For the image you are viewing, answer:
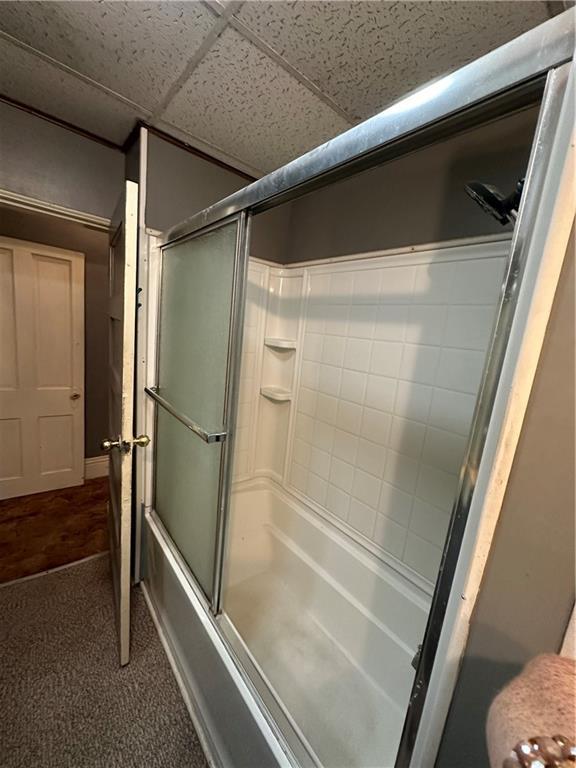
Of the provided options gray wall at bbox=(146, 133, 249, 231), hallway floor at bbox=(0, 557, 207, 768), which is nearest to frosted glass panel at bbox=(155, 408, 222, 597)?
hallway floor at bbox=(0, 557, 207, 768)

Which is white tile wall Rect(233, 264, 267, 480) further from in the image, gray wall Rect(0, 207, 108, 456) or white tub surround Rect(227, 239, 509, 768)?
gray wall Rect(0, 207, 108, 456)

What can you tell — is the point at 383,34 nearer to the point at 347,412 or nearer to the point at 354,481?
the point at 347,412

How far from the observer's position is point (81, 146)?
4.55ft

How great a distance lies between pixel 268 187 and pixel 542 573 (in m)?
0.92

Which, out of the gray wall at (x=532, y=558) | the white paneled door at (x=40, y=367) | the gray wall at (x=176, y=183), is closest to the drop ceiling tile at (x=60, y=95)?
the gray wall at (x=176, y=183)

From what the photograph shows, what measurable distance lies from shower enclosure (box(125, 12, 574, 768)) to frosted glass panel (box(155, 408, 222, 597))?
0.04ft

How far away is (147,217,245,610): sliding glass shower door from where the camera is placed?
39.5 inches

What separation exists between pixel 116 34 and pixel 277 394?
1548mm

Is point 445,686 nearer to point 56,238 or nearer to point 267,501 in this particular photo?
point 267,501

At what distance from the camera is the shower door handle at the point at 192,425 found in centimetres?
101

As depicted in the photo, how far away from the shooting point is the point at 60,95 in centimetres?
118

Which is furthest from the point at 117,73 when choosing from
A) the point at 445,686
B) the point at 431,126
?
the point at 445,686

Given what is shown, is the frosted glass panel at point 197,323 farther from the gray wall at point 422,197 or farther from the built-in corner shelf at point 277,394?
the built-in corner shelf at point 277,394

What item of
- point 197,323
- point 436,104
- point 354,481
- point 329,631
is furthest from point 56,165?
point 329,631
